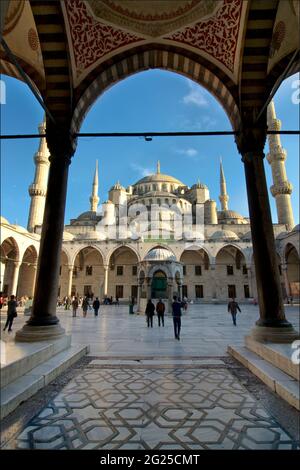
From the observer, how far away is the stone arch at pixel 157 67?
5586mm

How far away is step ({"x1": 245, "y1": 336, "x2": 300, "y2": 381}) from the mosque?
21316 millimetres

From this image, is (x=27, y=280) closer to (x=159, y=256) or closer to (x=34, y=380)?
(x=159, y=256)

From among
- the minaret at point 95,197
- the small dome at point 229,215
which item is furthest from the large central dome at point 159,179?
the small dome at point 229,215

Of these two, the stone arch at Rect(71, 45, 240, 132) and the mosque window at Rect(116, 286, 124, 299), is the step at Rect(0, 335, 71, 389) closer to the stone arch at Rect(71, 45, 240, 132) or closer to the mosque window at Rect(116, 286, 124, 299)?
the stone arch at Rect(71, 45, 240, 132)

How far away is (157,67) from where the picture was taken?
242 inches

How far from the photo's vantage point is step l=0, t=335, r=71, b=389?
2.75m

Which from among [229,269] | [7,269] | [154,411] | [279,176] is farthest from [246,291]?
[154,411]

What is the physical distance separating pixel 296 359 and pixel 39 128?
32.9 meters

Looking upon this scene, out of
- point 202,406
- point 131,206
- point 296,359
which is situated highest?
point 131,206

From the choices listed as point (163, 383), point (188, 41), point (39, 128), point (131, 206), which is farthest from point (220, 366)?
point (131, 206)

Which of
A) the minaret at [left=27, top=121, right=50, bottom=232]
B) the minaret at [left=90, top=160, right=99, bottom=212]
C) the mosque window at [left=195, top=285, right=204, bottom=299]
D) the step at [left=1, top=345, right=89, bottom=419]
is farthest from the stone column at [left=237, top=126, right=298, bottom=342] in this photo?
the minaret at [left=90, top=160, right=99, bottom=212]

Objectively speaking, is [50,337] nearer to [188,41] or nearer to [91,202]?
[188,41]

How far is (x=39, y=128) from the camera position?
28.8 meters

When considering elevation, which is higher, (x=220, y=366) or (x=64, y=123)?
(x=64, y=123)
